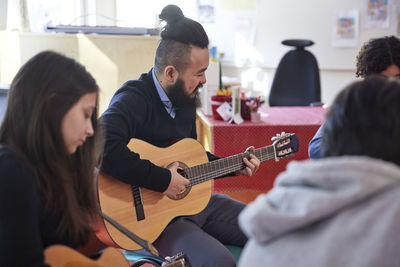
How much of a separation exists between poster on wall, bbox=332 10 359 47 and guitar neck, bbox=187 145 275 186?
3.22m

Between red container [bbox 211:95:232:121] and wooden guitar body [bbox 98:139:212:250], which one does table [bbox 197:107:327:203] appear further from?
wooden guitar body [bbox 98:139:212:250]

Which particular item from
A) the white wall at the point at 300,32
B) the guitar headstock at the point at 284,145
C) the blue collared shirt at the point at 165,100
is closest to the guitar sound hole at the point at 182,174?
the blue collared shirt at the point at 165,100

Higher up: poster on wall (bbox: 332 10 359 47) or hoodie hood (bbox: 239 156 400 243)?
poster on wall (bbox: 332 10 359 47)

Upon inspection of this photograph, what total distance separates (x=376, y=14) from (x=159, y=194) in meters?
3.87

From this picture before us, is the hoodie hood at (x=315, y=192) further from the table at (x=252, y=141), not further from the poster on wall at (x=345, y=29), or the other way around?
the poster on wall at (x=345, y=29)

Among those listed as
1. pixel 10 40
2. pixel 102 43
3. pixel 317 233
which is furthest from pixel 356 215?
pixel 10 40

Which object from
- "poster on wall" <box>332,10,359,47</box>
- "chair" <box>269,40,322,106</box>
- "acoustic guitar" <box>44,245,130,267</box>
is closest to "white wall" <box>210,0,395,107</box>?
"poster on wall" <box>332,10,359,47</box>

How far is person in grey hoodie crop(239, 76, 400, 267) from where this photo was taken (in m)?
0.64

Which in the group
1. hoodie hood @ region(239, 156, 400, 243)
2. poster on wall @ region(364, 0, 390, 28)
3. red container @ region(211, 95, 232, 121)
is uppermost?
poster on wall @ region(364, 0, 390, 28)

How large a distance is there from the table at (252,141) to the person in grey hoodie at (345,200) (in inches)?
60.1

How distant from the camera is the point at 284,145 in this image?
185cm

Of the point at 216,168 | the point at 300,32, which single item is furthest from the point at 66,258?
the point at 300,32

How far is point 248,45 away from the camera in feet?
15.4

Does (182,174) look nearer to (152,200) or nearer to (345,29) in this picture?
(152,200)
